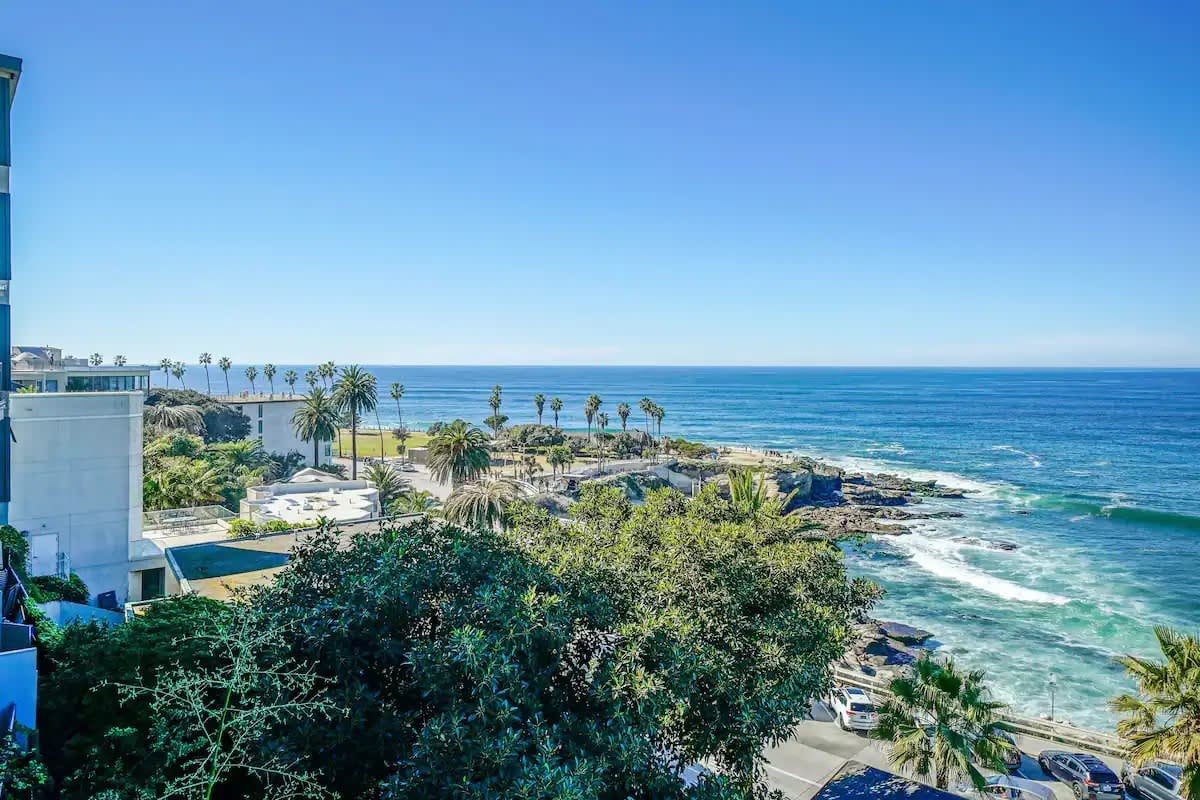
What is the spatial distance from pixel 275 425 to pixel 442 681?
6698 centimetres

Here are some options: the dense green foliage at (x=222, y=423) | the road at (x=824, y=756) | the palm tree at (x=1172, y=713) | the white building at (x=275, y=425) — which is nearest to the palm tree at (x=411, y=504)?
the road at (x=824, y=756)

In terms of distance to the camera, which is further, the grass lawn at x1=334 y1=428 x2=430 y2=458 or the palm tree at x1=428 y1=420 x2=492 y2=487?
the grass lawn at x1=334 y1=428 x2=430 y2=458

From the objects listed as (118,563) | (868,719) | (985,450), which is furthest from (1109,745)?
(985,450)

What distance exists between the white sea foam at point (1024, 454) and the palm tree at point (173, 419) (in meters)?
87.0

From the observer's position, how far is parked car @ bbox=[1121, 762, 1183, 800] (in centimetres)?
1689

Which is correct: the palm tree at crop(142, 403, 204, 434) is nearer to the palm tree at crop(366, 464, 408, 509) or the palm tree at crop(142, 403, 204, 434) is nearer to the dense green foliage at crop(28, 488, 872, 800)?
the palm tree at crop(366, 464, 408, 509)

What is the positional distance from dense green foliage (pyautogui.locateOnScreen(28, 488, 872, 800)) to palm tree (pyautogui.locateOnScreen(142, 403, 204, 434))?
5666 cm

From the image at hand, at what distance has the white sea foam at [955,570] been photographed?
37938 millimetres

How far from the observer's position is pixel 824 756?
17375mm

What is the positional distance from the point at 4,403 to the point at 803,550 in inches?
646

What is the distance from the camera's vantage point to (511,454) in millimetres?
83938

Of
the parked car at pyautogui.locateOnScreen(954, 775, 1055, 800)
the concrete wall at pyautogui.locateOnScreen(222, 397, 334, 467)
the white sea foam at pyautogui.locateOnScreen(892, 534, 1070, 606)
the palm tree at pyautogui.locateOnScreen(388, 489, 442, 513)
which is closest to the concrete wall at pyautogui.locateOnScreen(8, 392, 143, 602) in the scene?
the palm tree at pyautogui.locateOnScreen(388, 489, 442, 513)

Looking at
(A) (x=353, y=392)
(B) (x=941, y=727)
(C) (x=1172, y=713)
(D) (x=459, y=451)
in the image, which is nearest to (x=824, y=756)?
(B) (x=941, y=727)

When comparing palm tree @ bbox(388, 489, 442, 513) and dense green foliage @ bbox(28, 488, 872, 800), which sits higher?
dense green foliage @ bbox(28, 488, 872, 800)
